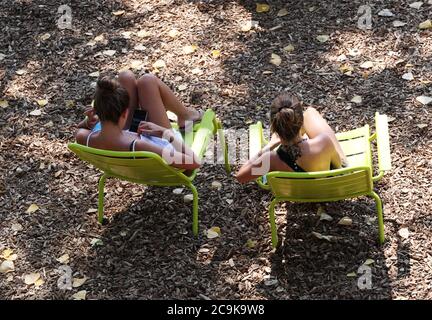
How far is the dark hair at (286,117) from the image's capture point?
4449 mm

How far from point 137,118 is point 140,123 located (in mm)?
127

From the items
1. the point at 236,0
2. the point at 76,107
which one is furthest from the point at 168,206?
the point at 236,0

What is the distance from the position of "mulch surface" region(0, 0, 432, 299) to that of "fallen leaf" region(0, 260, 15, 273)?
38 millimetres

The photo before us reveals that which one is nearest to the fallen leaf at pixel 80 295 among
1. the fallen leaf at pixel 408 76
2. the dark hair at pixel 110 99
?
the dark hair at pixel 110 99

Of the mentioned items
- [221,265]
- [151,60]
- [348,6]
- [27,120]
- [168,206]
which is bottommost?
[221,265]

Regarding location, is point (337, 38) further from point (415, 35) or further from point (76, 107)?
point (76, 107)

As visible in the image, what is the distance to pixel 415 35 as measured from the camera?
6516 millimetres

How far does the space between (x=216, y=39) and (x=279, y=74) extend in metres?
0.75

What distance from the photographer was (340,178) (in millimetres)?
4430

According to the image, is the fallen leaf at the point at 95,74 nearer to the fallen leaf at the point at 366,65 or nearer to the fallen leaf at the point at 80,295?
the fallen leaf at the point at 366,65

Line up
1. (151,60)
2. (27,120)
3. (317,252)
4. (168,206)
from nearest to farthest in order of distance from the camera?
(317,252)
(168,206)
(27,120)
(151,60)

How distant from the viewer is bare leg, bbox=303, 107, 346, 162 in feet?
15.9

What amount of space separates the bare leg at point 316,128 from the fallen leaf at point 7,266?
2.05m

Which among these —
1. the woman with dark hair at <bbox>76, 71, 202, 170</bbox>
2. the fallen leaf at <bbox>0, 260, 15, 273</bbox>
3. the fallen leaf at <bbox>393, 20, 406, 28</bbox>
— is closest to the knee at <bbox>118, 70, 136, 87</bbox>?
the woman with dark hair at <bbox>76, 71, 202, 170</bbox>
